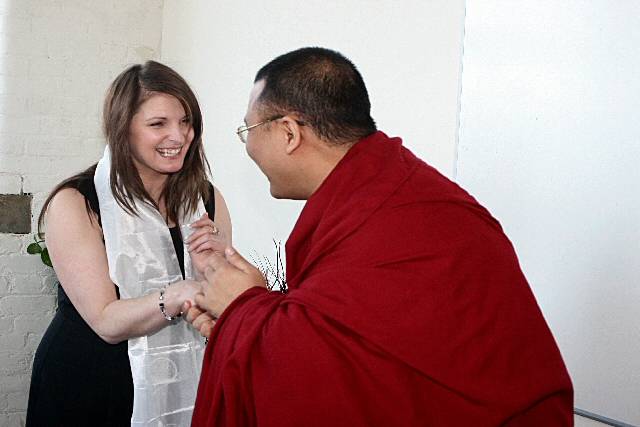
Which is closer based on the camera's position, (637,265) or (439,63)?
(637,265)

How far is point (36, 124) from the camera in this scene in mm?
4164

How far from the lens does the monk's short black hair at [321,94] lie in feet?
4.95

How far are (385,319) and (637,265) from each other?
95 centimetres

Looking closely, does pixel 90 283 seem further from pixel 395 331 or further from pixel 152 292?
pixel 395 331

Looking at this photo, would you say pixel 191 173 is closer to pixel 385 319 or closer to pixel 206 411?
pixel 206 411

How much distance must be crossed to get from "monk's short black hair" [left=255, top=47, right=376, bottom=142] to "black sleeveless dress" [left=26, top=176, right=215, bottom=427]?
757 mm

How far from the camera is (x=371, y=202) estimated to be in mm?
1426

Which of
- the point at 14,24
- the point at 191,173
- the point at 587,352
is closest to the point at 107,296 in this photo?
the point at 191,173

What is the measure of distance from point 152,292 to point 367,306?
3.12ft

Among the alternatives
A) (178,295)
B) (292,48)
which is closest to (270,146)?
(178,295)

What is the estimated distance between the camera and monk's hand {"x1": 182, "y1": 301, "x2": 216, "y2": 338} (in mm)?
1689

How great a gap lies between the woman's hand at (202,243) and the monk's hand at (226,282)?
38cm

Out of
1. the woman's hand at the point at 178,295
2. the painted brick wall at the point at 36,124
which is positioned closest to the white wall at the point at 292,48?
the painted brick wall at the point at 36,124

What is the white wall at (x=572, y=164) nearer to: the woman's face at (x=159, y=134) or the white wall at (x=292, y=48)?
the white wall at (x=292, y=48)
